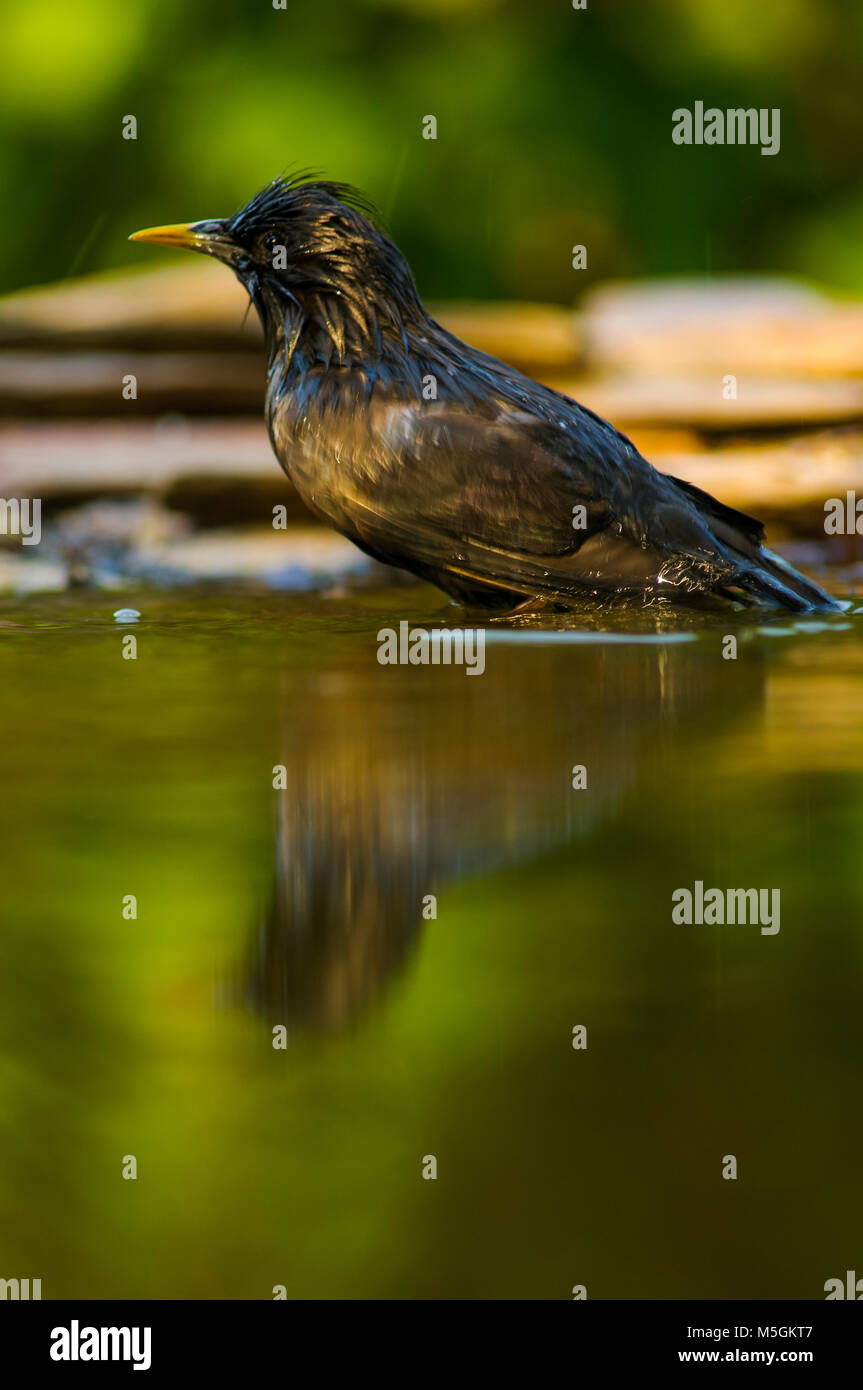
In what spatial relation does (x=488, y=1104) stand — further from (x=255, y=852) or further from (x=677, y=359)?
(x=677, y=359)

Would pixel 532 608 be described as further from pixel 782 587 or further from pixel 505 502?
pixel 782 587

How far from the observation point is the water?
1108 mm

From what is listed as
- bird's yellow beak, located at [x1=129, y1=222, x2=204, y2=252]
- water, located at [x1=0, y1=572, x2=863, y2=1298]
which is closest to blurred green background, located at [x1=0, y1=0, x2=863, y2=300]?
bird's yellow beak, located at [x1=129, y1=222, x2=204, y2=252]

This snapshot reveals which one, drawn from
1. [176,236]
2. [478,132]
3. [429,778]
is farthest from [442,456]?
[478,132]

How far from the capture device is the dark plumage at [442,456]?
12.1 ft

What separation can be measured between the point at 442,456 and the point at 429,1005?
7.73 feet

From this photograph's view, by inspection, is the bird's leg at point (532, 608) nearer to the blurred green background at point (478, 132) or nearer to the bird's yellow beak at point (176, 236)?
the bird's yellow beak at point (176, 236)

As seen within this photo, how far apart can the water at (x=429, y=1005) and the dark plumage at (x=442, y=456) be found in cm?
117

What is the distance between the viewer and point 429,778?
2162 mm

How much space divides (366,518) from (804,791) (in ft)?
5.91

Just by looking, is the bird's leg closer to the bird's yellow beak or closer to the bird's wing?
the bird's wing

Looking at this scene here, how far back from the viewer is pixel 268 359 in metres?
4.08

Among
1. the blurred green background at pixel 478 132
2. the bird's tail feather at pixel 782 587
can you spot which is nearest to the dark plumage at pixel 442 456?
the bird's tail feather at pixel 782 587

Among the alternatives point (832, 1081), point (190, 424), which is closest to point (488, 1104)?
point (832, 1081)
